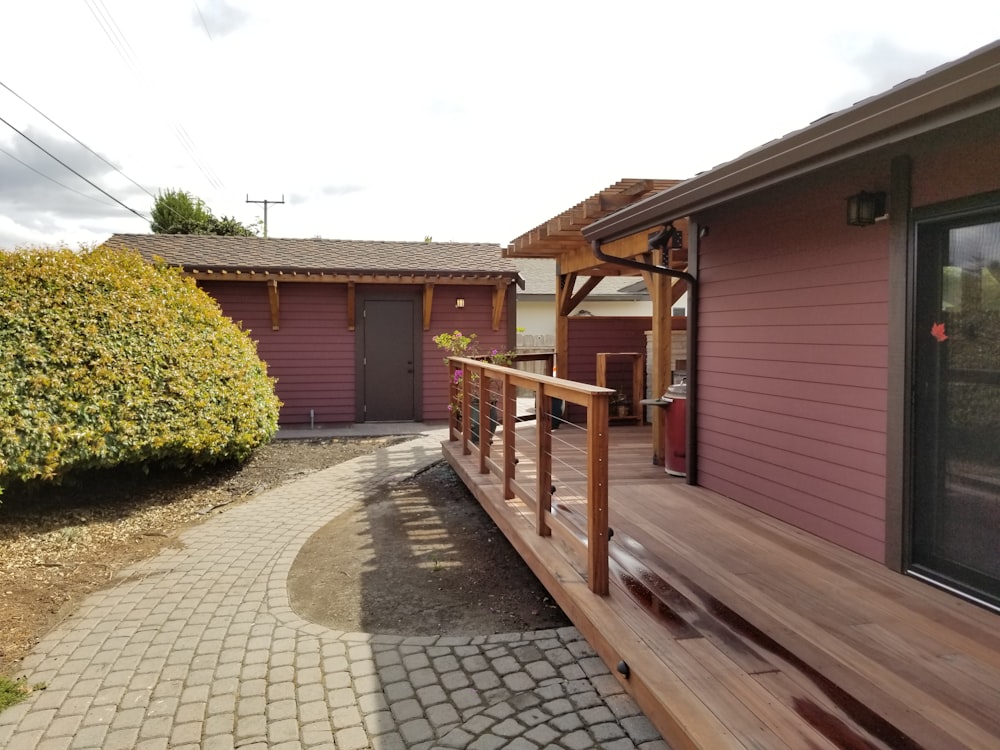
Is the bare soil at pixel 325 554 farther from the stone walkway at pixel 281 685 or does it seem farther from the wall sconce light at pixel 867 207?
the wall sconce light at pixel 867 207

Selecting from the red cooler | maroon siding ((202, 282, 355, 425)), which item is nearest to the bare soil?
the red cooler

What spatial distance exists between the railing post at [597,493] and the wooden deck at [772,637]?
98 millimetres

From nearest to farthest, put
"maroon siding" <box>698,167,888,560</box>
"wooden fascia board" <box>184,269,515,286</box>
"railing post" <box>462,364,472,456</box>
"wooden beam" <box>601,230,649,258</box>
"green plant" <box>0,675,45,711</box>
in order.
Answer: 1. "green plant" <box>0,675,45,711</box>
2. "maroon siding" <box>698,167,888,560</box>
3. "wooden beam" <box>601,230,649,258</box>
4. "railing post" <box>462,364,472,456</box>
5. "wooden fascia board" <box>184,269,515,286</box>

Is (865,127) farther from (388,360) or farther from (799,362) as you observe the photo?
(388,360)

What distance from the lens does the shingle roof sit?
11055 mm

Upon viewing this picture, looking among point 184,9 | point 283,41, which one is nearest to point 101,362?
point 283,41

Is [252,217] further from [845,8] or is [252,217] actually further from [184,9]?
[845,8]

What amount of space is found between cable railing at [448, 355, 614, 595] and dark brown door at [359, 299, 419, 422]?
421 centimetres

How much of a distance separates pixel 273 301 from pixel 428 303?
259 cm

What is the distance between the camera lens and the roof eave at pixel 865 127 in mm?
1870

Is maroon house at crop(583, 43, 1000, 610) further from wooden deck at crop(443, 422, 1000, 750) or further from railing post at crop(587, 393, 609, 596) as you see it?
railing post at crop(587, 393, 609, 596)

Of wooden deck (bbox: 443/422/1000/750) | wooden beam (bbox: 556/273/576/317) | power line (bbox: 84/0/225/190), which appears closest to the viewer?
wooden deck (bbox: 443/422/1000/750)

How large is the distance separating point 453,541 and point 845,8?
570 cm

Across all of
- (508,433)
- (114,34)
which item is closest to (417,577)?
(508,433)
